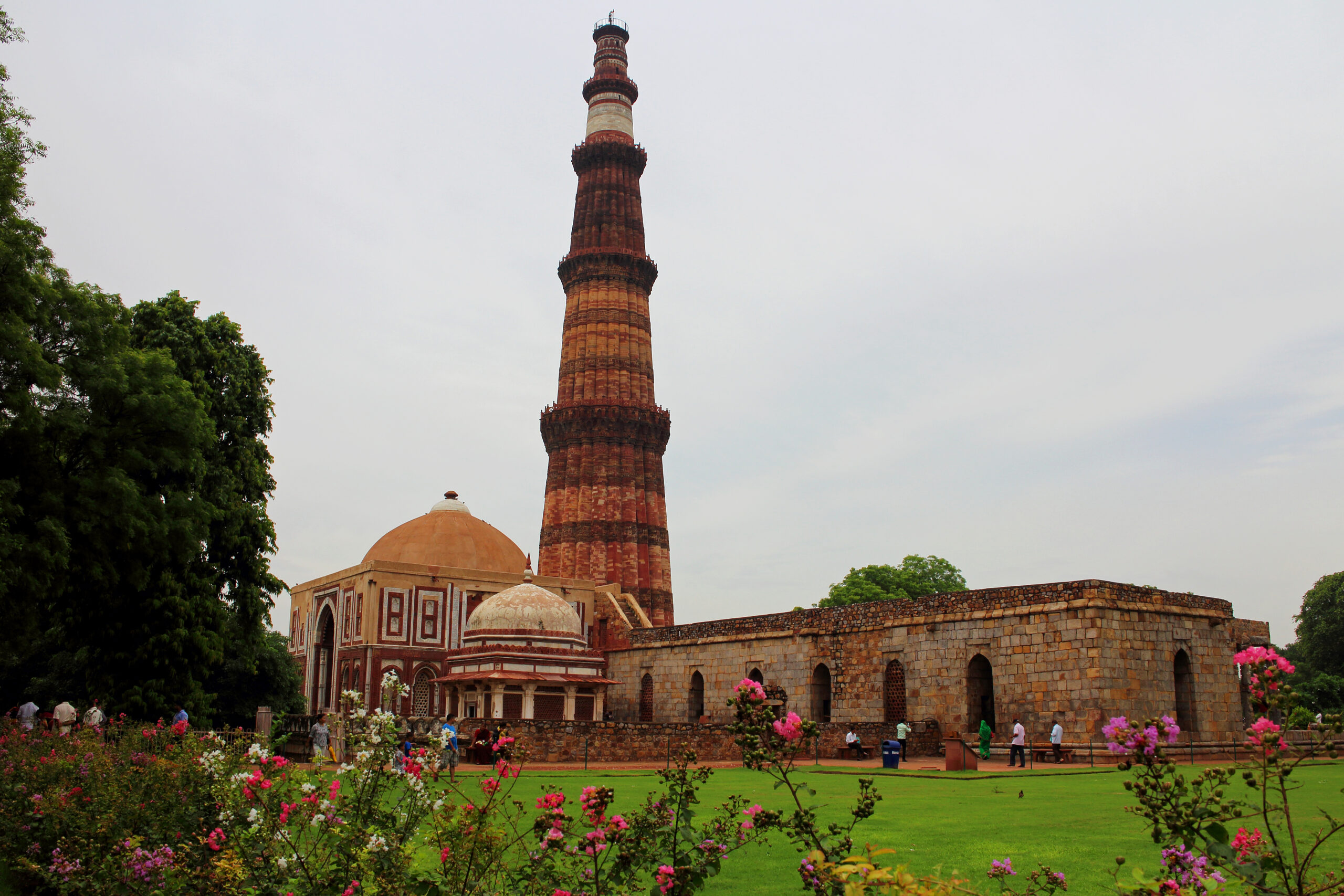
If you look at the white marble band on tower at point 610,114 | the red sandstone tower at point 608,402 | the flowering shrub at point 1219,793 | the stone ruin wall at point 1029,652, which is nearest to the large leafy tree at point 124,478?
the stone ruin wall at point 1029,652

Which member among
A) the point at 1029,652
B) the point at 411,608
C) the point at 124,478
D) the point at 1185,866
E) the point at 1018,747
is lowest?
the point at 1018,747

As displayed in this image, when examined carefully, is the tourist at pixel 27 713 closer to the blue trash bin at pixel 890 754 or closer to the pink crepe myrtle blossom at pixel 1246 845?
the blue trash bin at pixel 890 754

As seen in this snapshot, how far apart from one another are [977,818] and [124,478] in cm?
1272

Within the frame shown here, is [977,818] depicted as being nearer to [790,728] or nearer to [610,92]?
[790,728]

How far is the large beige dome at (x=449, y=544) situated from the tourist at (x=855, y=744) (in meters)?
15.8

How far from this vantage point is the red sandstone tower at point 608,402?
37844 mm

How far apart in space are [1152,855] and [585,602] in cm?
2899

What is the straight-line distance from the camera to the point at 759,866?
7281 millimetres

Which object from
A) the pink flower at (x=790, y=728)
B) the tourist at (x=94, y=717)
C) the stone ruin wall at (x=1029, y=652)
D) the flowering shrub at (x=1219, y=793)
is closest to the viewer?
the flowering shrub at (x=1219, y=793)

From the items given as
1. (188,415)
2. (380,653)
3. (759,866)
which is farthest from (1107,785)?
(380,653)

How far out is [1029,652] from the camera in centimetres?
2047

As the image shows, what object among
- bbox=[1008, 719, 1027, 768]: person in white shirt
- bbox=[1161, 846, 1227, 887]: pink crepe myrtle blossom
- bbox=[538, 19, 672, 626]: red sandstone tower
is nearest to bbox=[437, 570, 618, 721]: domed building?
bbox=[538, 19, 672, 626]: red sandstone tower

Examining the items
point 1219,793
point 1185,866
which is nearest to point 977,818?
point 1185,866

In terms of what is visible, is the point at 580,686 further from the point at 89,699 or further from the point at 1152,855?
the point at 1152,855
